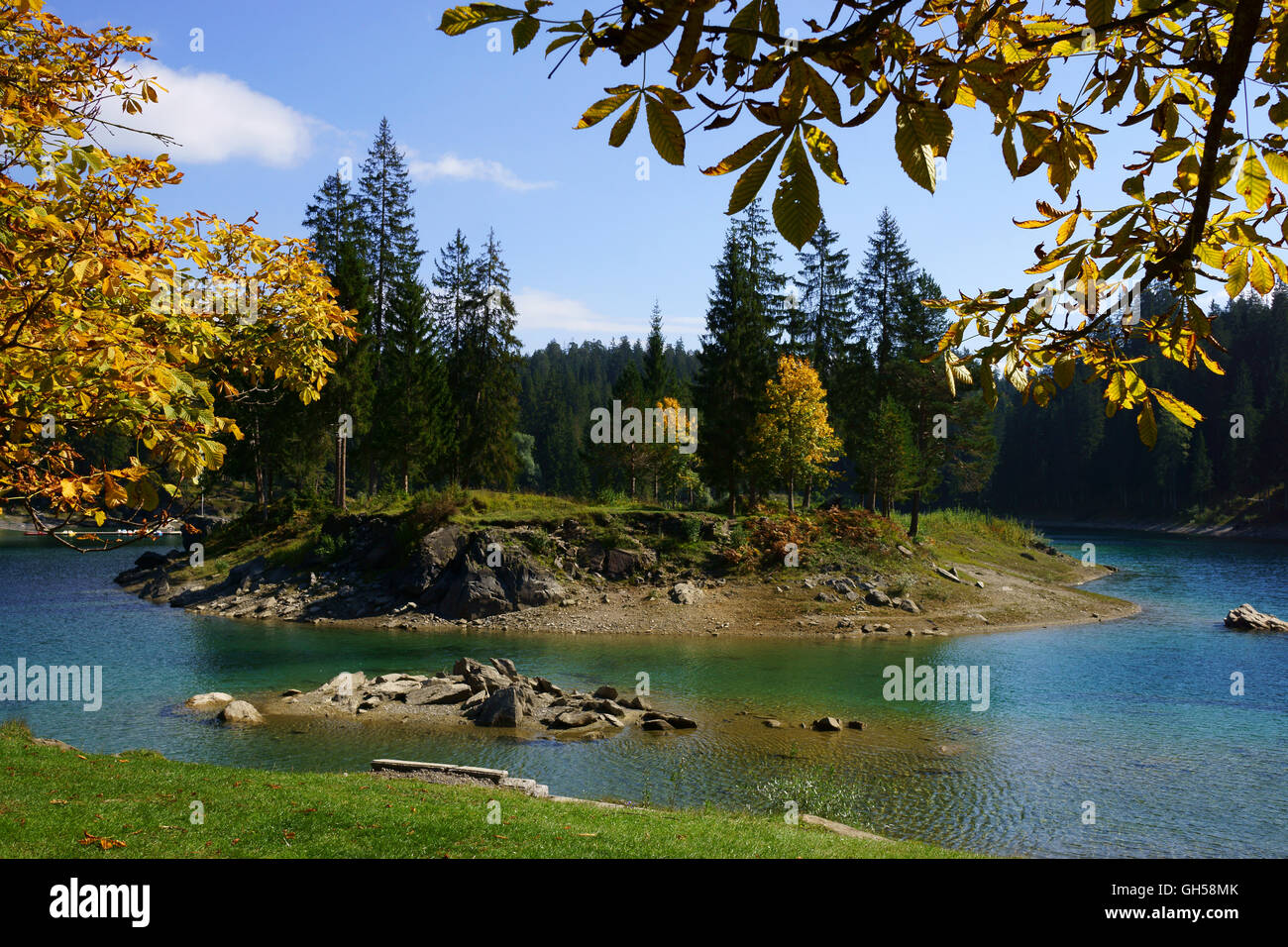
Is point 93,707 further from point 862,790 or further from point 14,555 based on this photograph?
point 14,555

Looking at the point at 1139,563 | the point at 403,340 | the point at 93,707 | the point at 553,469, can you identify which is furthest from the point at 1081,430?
the point at 93,707

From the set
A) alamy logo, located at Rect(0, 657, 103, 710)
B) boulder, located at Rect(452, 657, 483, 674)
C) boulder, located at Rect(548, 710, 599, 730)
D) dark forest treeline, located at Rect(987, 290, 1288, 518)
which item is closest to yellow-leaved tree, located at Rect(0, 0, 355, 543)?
boulder, located at Rect(548, 710, 599, 730)

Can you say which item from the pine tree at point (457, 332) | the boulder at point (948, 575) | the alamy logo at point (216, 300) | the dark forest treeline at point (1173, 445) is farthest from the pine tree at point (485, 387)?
the dark forest treeline at point (1173, 445)

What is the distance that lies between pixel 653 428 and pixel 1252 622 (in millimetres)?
27678

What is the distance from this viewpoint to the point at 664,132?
169cm

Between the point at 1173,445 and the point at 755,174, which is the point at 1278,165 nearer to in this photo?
the point at 755,174

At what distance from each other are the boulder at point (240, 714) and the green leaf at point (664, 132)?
58.8ft

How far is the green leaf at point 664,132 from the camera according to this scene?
1691mm

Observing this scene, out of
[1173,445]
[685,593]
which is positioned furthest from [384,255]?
[1173,445]

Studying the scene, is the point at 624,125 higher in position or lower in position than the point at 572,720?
higher

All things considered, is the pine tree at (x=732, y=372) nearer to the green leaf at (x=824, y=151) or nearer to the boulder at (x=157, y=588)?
the boulder at (x=157, y=588)

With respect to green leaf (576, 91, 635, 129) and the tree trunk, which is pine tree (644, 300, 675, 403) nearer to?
the tree trunk
